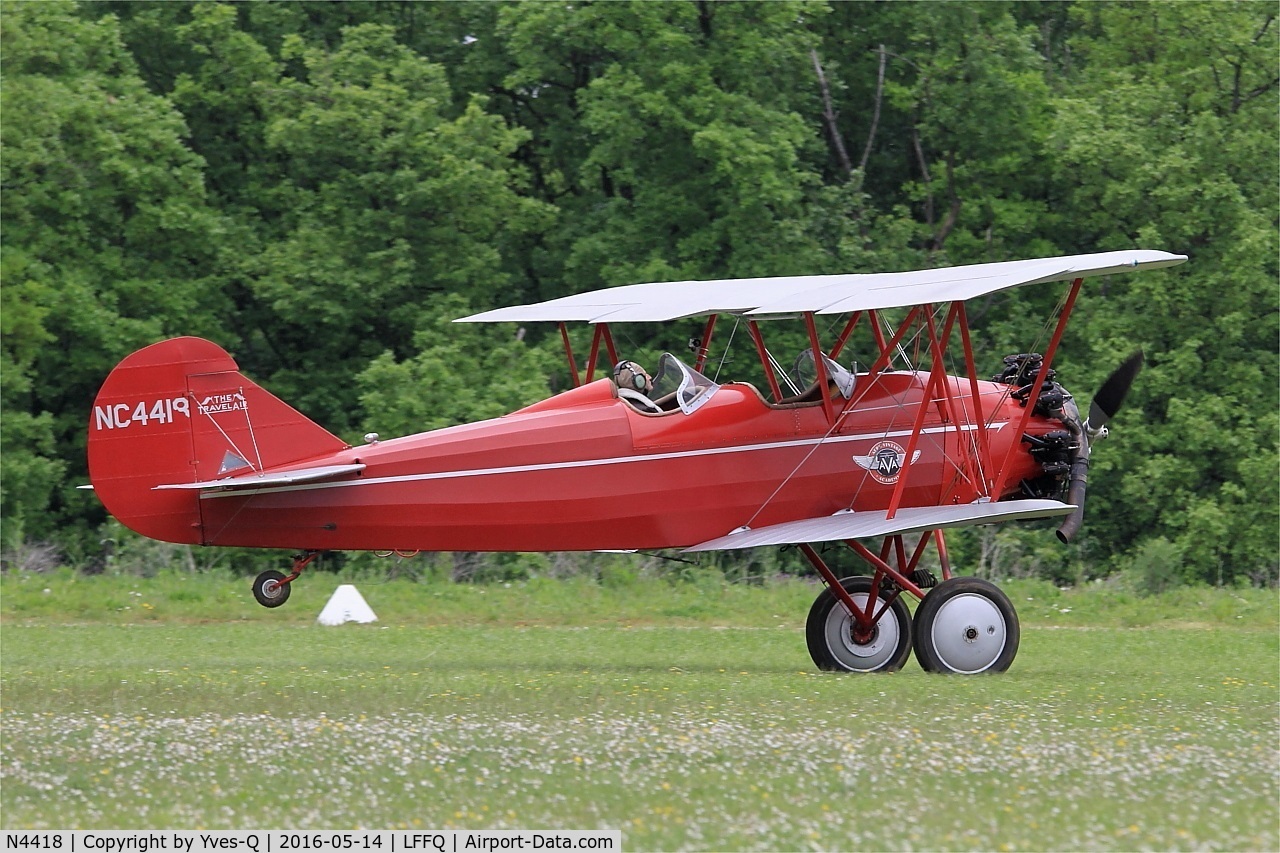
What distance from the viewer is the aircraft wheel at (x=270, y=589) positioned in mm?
12188

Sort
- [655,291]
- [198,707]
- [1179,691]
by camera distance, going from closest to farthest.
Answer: [198,707] → [1179,691] → [655,291]

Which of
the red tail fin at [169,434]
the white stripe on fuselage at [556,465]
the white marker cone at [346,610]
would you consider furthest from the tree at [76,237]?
the white stripe on fuselage at [556,465]

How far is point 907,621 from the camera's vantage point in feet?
44.1

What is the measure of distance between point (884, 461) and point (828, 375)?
812mm

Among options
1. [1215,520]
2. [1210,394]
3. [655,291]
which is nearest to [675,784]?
[655,291]

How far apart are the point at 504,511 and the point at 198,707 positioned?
9.45ft

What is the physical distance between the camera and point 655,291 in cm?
1491

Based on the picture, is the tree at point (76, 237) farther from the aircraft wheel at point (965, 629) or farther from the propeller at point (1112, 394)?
the aircraft wheel at point (965, 629)

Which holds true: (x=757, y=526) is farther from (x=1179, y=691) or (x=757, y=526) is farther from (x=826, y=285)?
(x=1179, y=691)

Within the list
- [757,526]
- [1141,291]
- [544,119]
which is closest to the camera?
[757,526]

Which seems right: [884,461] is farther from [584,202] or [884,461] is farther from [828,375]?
[584,202]

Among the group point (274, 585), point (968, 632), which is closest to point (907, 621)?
point (968, 632)

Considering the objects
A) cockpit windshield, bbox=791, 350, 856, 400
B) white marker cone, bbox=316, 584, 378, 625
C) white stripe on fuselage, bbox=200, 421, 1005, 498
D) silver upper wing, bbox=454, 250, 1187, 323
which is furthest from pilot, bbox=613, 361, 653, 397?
white marker cone, bbox=316, 584, 378, 625

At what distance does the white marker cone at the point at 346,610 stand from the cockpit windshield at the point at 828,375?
25.2 feet
